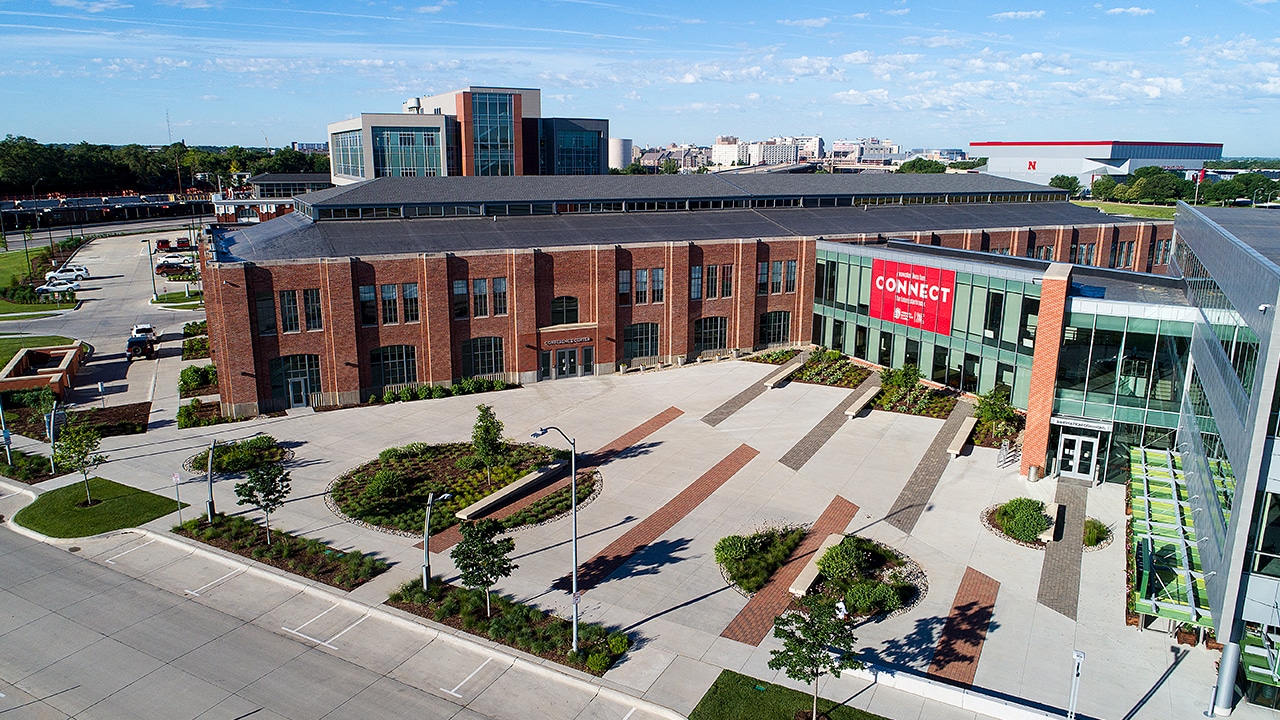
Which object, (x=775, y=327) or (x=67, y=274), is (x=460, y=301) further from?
(x=67, y=274)

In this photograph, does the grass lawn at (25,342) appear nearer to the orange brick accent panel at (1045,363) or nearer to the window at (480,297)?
the window at (480,297)

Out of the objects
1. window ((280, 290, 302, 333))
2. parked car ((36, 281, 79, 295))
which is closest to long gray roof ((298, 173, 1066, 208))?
window ((280, 290, 302, 333))

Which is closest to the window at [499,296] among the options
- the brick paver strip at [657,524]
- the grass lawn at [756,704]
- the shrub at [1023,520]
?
the brick paver strip at [657,524]

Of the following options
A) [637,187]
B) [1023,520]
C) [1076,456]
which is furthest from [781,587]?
[637,187]

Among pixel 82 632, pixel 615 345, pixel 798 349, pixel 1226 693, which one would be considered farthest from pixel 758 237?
pixel 82 632

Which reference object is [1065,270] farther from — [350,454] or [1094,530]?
A: [350,454]

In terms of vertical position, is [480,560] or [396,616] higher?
[480,560]
